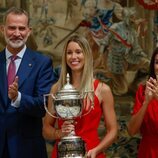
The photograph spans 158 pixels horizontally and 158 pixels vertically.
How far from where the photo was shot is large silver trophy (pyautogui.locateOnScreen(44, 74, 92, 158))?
12.1 feet

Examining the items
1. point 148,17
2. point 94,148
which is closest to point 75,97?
point 94,148

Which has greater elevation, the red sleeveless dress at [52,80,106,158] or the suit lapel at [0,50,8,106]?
the suit lapel at [0,50,8,106]

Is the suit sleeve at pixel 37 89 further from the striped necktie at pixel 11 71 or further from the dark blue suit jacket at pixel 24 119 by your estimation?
the striped necktie at pixel 11 71

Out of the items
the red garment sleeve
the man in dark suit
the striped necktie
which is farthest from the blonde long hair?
the red garment sleeve

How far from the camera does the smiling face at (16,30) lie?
14.5 feet

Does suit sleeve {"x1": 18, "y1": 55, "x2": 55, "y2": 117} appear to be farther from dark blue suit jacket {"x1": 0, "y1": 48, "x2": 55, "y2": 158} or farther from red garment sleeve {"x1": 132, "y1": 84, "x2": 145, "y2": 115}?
red garment sleeve {"x1": 132, "y1": 84, "x2": 145, "y2": 115}

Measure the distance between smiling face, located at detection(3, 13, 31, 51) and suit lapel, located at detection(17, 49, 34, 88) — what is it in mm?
128

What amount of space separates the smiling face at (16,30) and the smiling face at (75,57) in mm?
475

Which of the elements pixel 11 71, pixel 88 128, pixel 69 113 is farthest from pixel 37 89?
pixel 69 113

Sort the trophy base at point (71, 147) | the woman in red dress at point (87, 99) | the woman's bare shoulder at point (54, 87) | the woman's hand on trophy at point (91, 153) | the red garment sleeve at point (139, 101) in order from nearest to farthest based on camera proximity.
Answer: the trophy base at point (71, 147), the woman's hand on trophy at point (91, 153), the woman in red dress at point (87, 99), the woman's bare shoulder at point (54, 87), the red garment sleeve at point (139, 101)

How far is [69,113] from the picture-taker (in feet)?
12.2

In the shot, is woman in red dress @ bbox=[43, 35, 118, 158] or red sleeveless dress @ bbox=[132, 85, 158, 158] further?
red sleeveless dress @ bbox=[132, 85, 158, 158]

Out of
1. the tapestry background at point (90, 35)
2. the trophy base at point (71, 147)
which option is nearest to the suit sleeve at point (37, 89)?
the trophy base at point (71, 147)

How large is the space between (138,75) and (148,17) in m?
0.90
